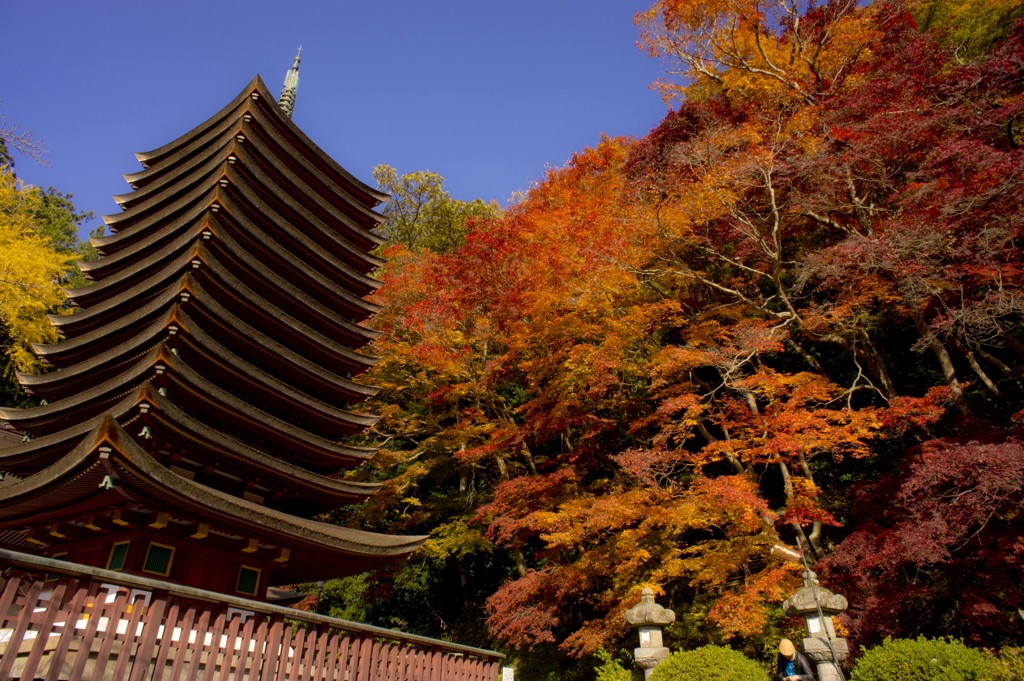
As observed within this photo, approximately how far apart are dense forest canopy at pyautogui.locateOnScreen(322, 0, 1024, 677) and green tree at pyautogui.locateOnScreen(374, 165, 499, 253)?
701 centimetres

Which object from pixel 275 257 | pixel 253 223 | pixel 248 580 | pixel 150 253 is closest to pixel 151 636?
pixel 248 580

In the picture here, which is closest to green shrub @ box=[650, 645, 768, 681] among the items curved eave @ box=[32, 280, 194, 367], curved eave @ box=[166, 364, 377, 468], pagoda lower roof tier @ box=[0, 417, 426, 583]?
pagoda lower roof tier @ box=[0, 417, 426, 583]

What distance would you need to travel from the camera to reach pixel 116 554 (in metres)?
7.74

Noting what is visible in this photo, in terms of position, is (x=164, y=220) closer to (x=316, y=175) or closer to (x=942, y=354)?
(x=316, y=175)

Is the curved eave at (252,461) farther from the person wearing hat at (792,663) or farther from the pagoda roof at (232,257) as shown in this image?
the person wearing hat at (792,663)

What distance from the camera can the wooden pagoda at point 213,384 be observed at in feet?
24.7

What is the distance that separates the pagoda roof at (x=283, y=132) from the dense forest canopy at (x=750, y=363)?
388 cm

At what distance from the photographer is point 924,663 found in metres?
5.99

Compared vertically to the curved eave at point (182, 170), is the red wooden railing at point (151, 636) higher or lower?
lower

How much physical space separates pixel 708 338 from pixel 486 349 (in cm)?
615

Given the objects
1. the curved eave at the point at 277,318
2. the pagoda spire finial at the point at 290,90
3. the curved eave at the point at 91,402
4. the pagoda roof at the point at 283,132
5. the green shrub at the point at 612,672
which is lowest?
the green shrub at the point at 612,672

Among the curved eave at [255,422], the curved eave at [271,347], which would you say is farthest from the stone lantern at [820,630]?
the curved eave at [271,347]

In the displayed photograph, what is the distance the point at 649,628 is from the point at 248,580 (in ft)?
20.2

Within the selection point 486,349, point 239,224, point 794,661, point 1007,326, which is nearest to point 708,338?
point 1007,326
